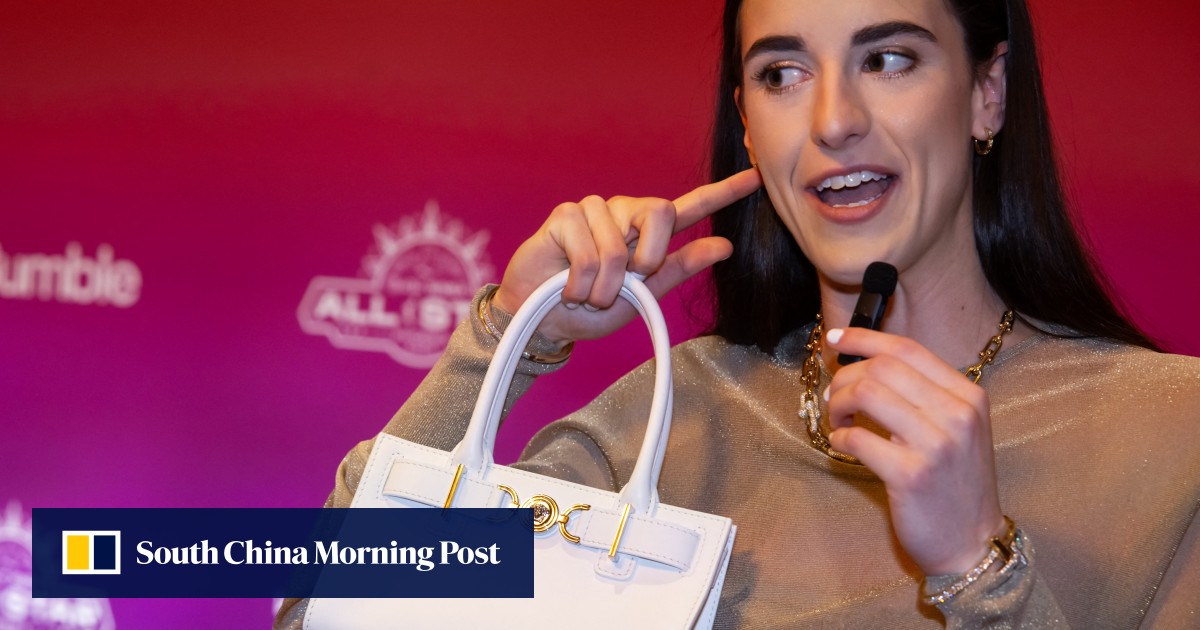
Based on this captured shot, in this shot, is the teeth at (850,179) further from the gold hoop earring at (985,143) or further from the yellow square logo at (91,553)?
the yellow square logo at (91,553)

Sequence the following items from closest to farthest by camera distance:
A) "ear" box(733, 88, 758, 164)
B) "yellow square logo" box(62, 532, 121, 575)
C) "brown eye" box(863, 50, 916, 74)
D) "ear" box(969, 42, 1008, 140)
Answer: "brown eye" box(863, 50, 916, 74), "ear" box(969, 42, 1008, 140), "ear" box(733, 88, 758, 164), "yellow square logo" box(62, 532, 121, 575)

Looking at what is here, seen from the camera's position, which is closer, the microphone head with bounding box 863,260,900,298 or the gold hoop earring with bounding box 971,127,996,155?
the microphone head with bounding box 863,260,900,298

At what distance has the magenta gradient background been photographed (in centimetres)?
274

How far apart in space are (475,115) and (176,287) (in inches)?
32.1

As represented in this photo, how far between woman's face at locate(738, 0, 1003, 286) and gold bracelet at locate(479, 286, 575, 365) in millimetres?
354

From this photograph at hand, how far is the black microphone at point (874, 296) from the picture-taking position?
3.94 ft

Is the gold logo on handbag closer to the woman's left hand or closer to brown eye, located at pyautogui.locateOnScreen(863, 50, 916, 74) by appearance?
the woman's left hand

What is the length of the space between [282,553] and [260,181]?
1028 mm

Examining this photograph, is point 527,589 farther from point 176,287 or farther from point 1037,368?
point 176,287

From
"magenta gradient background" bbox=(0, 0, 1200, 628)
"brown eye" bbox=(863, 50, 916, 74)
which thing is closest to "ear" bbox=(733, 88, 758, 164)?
"brown eye" bbox=(863, 50, 916, 74)

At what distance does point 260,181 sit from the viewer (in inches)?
109

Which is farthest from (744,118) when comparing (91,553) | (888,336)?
(91,553)

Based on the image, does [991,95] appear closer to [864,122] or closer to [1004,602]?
[864,122]

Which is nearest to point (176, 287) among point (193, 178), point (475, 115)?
point (193, 178)
